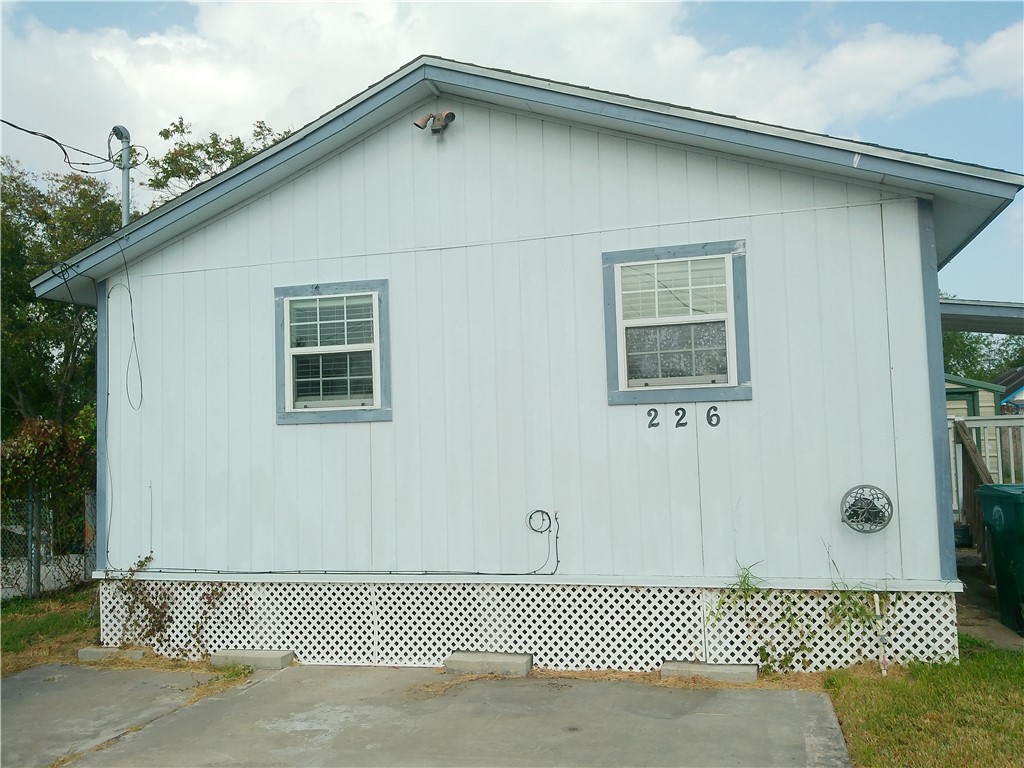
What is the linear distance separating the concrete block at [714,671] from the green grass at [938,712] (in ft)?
1.73

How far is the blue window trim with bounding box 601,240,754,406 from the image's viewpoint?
6168 millimetres

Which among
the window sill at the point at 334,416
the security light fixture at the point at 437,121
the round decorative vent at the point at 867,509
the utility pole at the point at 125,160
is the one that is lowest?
the round decorative vent at the point at 867,509

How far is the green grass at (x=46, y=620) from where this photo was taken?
25.8ft

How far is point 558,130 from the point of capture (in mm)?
6695

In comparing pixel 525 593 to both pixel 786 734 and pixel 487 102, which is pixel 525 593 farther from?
pixel 487 102

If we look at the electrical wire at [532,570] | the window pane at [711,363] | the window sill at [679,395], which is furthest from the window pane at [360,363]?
the window pane at [711,363]

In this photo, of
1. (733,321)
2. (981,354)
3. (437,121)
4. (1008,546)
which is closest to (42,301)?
(437,121)

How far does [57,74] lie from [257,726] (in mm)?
9635

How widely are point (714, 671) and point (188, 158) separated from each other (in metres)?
17.9

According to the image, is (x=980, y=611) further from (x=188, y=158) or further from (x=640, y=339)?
A: (x=188, y=158)

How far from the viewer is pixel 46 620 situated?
865cm

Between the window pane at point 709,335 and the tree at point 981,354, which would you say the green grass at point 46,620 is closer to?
the window pane at point 709,335

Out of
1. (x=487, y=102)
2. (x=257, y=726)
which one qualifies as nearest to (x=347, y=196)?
(x=487, y=102)

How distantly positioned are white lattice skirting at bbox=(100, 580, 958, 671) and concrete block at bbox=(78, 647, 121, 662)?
0.16m
